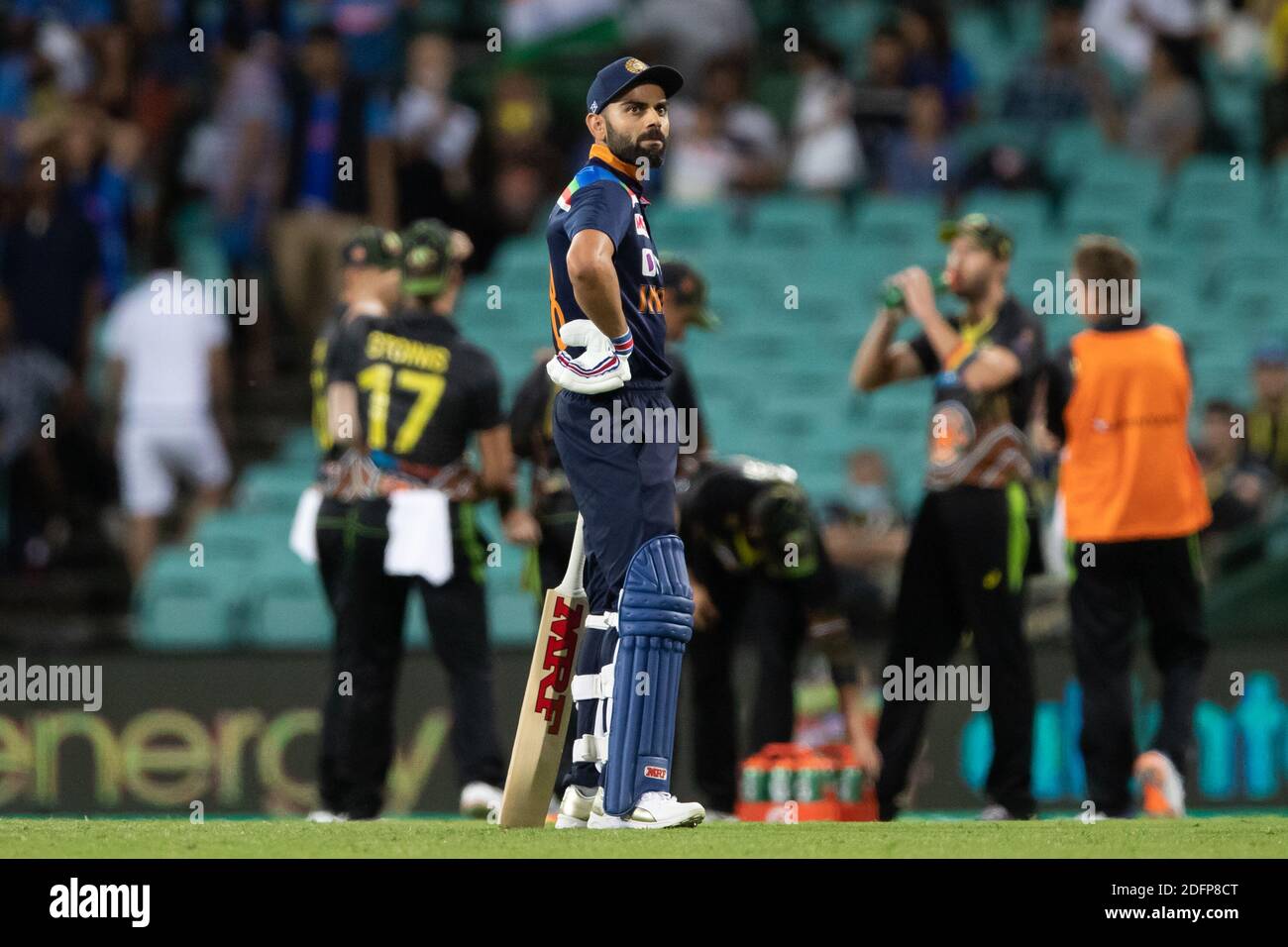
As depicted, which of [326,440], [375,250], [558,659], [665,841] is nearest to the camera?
[665,841]

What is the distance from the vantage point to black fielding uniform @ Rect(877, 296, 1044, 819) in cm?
946

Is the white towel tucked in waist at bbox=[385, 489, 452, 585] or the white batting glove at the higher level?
the white batting glove

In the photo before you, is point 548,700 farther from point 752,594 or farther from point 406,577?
point 752,594

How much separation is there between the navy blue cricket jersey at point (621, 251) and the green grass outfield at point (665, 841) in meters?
1.48

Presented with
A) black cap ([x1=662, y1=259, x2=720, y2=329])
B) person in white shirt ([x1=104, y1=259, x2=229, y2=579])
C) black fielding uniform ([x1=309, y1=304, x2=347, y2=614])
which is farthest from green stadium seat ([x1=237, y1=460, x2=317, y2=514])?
black cap ([x1=662, y1=259, x2=720, y2=329])

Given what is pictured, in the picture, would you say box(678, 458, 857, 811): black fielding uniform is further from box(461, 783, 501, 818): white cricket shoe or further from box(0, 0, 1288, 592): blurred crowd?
box(0, 0, 1288, 592): blurred crowd

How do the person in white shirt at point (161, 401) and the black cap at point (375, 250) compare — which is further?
the person in white shirt at point (161, 401)

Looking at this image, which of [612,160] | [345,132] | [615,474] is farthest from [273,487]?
[615,474]

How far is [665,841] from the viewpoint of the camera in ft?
22.2

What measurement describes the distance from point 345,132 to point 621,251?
28.4 ft

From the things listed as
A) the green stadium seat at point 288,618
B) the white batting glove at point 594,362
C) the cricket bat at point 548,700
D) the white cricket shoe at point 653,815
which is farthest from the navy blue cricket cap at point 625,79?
the green stadium seat at point 288,618

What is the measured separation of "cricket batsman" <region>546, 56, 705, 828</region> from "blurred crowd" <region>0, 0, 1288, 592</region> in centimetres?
836

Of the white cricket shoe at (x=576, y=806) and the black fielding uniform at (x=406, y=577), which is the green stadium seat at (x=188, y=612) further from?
the white cricket shoe at (x=576, y=806)

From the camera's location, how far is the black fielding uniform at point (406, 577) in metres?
9.97
